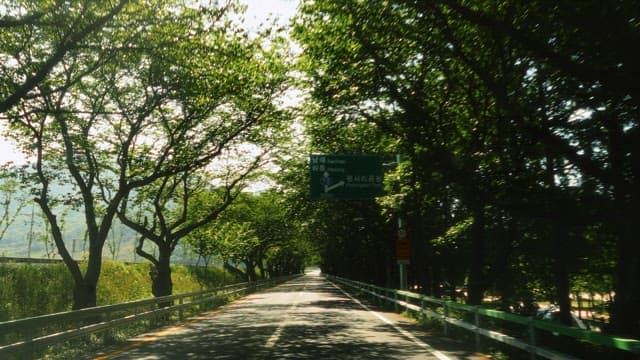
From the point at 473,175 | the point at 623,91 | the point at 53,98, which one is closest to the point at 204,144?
the point at 53,98

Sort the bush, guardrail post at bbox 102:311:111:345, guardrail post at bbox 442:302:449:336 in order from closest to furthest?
guardrail post at bbox 102:311:111:345 < guardrail post at bbox 442:302:449:336 < the bush

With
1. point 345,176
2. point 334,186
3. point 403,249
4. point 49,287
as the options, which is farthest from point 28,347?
point 403,249

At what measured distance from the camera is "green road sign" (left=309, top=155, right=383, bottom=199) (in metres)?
24.1

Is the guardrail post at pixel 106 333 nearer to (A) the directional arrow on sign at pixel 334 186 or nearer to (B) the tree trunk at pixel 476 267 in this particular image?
(B) the tree trunk at pixel 476 267

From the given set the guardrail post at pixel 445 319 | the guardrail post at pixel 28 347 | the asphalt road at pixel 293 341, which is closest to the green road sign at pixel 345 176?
the asphalt road at pixel 293 341

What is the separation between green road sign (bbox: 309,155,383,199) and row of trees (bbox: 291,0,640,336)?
1.79 m

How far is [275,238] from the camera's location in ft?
214

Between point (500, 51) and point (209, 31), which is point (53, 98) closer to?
point (209, 31)

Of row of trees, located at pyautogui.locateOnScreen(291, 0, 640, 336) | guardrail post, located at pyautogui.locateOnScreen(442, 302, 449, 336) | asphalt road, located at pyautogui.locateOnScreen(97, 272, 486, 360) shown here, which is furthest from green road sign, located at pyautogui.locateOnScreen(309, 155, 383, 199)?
guardrail post, located at pyautogui.locateOnScreen(442, 302, 449, 336)

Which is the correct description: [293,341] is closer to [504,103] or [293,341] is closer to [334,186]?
[504,103]

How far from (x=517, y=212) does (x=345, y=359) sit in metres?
4.13

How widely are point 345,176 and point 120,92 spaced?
1059 centimetres

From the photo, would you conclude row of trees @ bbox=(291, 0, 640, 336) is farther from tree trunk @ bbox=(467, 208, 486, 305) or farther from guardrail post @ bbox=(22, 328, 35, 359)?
guardrail post @ bbox=(22, 328, 35, 359)

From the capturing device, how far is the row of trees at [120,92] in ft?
37.8
